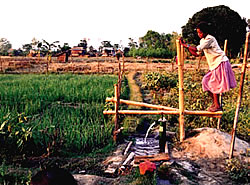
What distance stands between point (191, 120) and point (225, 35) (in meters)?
18.7

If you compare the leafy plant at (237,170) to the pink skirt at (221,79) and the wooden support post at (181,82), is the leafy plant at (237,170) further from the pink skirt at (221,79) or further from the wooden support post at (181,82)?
the pink skirt at (221,79)

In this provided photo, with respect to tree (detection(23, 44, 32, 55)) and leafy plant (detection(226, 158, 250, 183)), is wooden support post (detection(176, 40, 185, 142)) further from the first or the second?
tree (detection(23, 44, 32, 55))

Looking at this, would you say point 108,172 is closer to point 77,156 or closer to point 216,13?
point 77,156

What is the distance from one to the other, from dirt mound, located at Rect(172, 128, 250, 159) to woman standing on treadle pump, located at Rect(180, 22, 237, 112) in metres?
0.42

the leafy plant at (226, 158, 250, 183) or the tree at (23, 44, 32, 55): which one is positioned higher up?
the tree at (23, 44, 32, 55)

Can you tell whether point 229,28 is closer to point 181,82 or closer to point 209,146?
point 181,82

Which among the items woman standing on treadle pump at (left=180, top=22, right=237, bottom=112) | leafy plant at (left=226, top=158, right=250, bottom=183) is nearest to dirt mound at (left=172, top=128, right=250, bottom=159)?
leafy plant at (left=226, top=158, right=250, bottom=183)

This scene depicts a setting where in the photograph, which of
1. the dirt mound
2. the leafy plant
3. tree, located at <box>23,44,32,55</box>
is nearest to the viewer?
the leafy plant

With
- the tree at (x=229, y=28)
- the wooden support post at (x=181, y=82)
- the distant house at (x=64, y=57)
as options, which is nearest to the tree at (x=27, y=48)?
the distant house at (x=64, y=57)

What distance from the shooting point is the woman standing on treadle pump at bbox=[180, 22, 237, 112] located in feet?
12.1

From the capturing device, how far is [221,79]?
383 cm

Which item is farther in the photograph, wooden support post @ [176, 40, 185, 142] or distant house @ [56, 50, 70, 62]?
distant house @ [56, 50, 70, 62]

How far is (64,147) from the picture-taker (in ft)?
Answer: 12.7

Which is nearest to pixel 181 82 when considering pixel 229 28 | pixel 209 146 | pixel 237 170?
pixel 209 146
